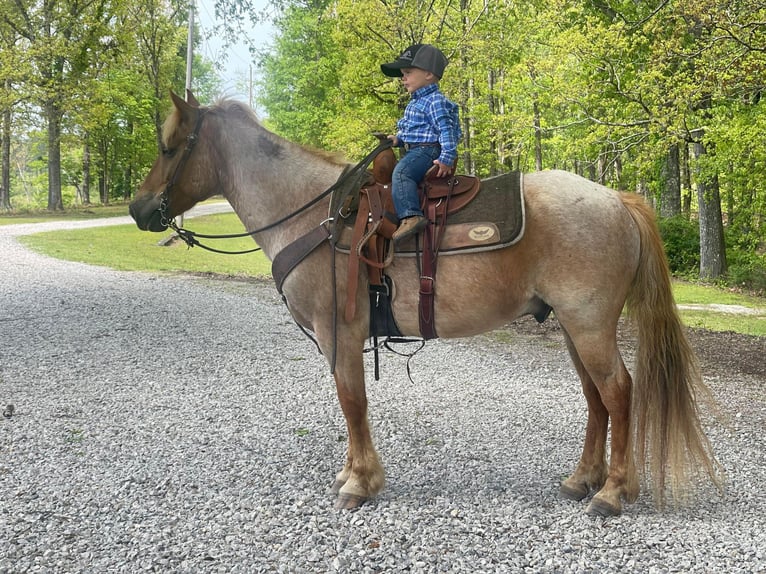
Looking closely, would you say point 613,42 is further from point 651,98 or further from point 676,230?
point 676,230

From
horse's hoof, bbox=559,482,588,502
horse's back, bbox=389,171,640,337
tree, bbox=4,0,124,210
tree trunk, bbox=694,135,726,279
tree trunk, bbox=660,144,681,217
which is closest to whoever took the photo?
horse's back, bbox=389,171,640,337

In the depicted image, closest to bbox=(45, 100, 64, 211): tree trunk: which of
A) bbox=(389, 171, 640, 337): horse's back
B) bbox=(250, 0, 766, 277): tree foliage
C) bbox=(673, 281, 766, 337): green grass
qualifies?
bbox=(250, 0, 766, 277): tree foliage

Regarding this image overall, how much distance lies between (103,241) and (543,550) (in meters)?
20.6

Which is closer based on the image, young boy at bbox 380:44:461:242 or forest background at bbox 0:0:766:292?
young boy at bbox 380:44:461:242

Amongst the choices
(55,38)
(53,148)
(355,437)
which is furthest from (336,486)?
(53,148)

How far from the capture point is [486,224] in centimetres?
340

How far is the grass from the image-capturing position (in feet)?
33.8

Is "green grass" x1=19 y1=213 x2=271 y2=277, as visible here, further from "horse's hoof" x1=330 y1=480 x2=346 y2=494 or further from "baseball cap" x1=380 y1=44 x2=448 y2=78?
"baseball cap" x1=380 y1=44 x2=448 y2=78

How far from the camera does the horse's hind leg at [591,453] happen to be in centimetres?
363

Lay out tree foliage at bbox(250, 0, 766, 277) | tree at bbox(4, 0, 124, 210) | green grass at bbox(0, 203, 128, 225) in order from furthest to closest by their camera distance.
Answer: green grass at bbox(0, 203, 128, 225), tree at bbox(4, 0, 124, 210), tree foliage at bbox(250, 0, 766, 277)

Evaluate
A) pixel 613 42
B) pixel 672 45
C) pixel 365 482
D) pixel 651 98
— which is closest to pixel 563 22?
pixel 613 42

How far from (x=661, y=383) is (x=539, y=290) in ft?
3.18

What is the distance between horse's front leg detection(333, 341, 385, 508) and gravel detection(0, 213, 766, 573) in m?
0.12

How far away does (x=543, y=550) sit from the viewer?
9.89ft
